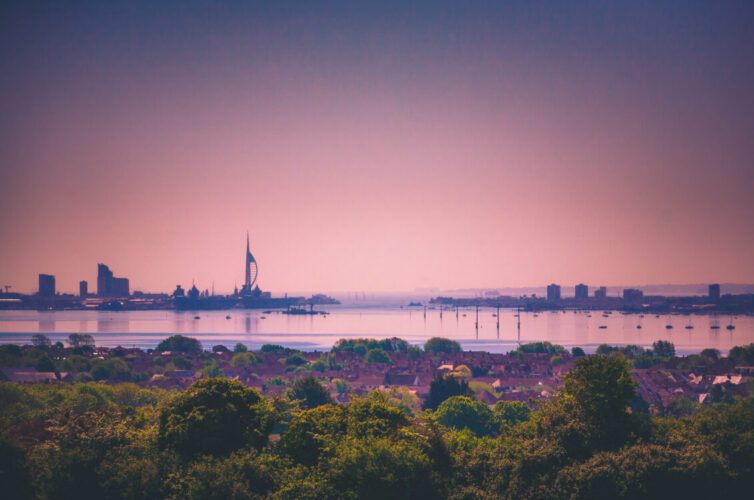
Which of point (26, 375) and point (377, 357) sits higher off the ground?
point (26, 375)

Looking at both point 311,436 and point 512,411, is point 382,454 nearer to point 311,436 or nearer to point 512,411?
point 311,436

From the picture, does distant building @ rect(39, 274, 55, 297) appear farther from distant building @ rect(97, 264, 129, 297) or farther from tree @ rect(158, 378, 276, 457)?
tree @ rect(158, 378, 276, 457)

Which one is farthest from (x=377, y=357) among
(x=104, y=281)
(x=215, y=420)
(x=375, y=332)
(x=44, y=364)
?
(x=104, y=281)

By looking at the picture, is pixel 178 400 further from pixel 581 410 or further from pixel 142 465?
pixel 581 410

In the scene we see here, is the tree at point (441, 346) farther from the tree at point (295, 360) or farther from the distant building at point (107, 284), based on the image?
the distant building at point (107, 284)

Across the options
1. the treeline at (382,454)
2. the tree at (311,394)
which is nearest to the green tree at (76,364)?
the tree at (311,394)

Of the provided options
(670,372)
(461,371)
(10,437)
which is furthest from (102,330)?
(10,437)
